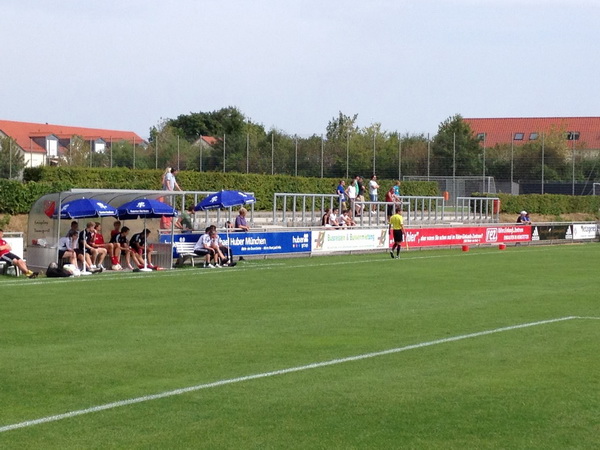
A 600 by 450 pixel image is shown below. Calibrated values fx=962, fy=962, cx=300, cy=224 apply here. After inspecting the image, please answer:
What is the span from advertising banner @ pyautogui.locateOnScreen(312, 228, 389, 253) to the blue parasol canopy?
8.66 metres

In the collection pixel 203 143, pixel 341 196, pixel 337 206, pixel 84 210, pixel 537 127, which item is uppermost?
pixel 537 127

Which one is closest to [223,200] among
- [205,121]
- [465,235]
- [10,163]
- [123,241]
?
[123,241]

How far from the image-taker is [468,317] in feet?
53.7

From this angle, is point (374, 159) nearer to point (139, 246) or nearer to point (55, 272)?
point (139, 246)

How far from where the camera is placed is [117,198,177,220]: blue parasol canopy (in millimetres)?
27359

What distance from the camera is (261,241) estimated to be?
108 ft

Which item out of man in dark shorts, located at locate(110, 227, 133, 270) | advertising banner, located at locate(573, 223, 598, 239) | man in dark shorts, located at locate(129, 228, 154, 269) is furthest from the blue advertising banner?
advertising banner, located at locate(573, 223, 598, 239)

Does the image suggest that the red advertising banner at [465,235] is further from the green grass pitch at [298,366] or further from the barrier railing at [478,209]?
the green grass pitch at [298,366]

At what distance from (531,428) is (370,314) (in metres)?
8.67

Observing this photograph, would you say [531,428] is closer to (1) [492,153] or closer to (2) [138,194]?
(2) [138,194]

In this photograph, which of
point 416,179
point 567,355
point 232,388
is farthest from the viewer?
point 416,179

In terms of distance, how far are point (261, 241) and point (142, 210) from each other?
646 centimetres

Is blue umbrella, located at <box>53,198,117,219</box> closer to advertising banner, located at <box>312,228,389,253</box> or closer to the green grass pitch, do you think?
the green grass pitch

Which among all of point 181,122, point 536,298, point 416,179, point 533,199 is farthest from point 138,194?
point 181,122
